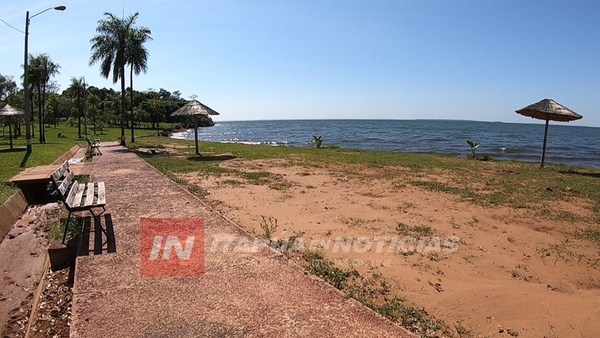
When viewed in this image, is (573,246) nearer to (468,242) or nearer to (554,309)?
(468,242)

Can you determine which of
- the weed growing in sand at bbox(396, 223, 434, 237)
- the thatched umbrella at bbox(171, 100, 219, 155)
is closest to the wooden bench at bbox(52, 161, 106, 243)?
the weed growing in sand at bbox(396, 223, 434, 237)

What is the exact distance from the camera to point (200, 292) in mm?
4176

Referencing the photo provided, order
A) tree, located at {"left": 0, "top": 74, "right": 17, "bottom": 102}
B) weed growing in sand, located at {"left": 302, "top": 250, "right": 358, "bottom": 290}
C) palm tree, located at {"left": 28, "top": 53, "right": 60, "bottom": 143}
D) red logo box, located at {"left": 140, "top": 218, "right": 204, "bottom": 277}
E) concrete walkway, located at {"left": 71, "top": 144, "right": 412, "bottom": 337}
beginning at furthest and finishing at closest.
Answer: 1. tree, located at {"left": 0, "top": 74, "right": 17, "bottom": 102}
2. palm tree, located at {"left": 28, "top": 53, "right": 60, "bottom": 143}
3. red logo box, located at {"left": 140, "top": 218, "right": 204, "bottom": 277}
4. weed growing in sand, located at {"left": 302, "top": 250, "right": 358, "bottom": 290}
5. concrete walkway, located at {"left": 71, "top": 144, "right": 412, "bottom": 337}

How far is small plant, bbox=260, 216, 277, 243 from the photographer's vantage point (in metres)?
6.42

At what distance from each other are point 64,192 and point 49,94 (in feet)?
210

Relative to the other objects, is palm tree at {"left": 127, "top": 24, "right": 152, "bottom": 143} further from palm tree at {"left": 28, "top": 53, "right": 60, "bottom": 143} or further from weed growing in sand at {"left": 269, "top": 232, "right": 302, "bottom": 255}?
weed growing in sand at {"left": 269, "top": 232, "right": 302, "bottom": 255}

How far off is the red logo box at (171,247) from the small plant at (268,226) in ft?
3.40

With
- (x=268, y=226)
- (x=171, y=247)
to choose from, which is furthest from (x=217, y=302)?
(x=268, y=226)

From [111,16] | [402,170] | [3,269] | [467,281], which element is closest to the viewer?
[467,281]

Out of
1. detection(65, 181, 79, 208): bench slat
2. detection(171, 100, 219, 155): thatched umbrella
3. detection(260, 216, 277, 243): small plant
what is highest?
detection(171, 100, 219, 155): thatched umbrella

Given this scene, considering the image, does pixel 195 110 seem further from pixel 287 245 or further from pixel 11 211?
pixel 287 245

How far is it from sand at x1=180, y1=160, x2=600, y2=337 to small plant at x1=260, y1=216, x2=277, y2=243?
0.11 m

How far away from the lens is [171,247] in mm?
5547

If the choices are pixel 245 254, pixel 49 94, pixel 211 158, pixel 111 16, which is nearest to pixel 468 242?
pixel 245 254
